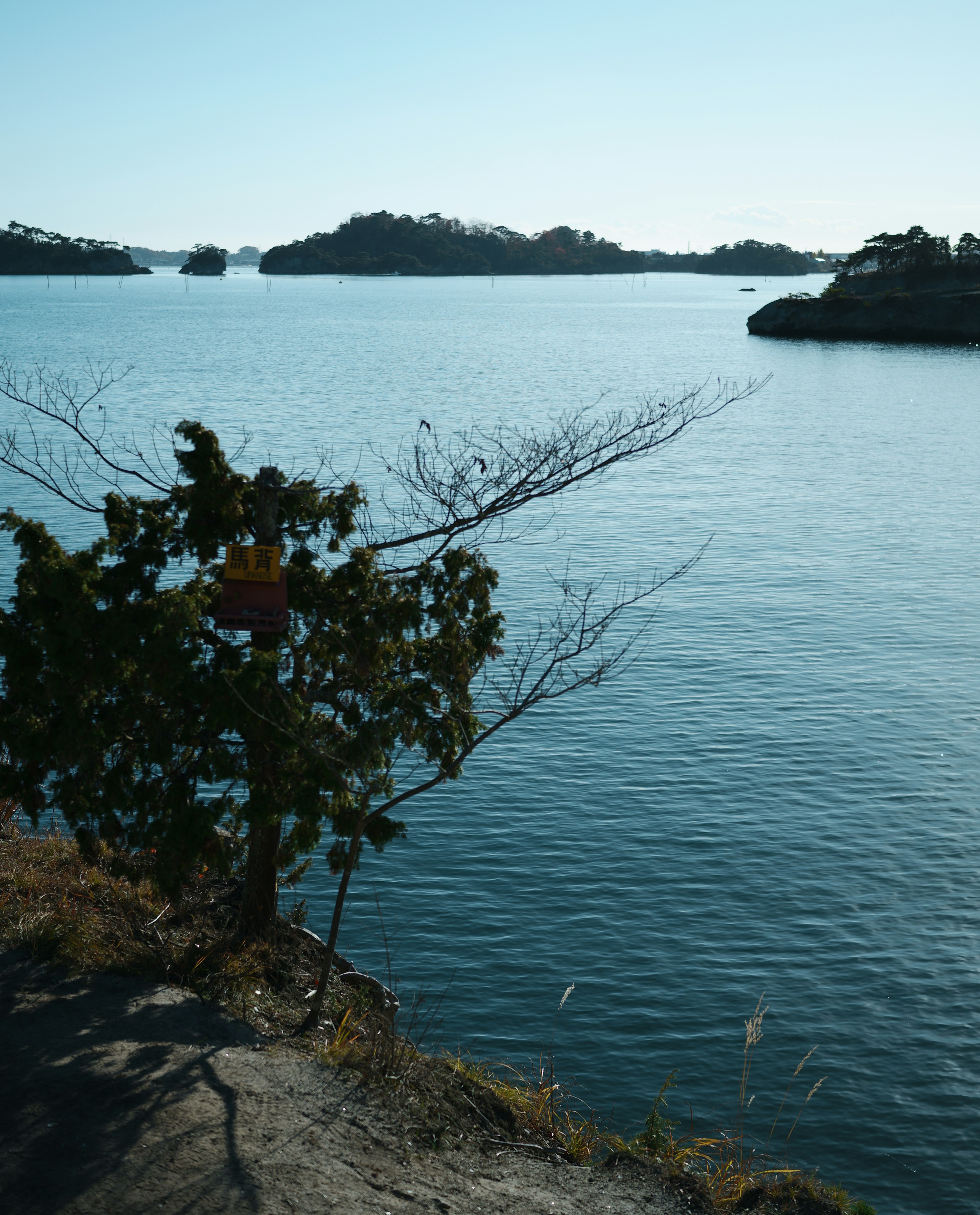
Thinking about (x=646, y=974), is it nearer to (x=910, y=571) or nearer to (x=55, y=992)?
(x=55, y=992)

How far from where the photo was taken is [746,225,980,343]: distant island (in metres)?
152

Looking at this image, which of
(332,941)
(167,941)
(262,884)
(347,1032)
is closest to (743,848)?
(347,1032)

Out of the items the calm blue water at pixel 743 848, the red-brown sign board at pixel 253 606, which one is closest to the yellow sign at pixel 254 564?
the red-brown sign board at pixel 253 606

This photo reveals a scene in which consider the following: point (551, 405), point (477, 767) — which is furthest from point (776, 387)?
point (477, 767)

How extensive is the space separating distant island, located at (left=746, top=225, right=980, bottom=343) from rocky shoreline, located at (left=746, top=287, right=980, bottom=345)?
102mm

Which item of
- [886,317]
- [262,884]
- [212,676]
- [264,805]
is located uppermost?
[886,317]

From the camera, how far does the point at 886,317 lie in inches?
6142

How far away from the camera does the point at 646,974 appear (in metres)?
19.4

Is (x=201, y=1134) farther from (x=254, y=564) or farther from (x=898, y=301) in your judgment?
(x=898, y=301)

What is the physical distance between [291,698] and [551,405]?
250ft

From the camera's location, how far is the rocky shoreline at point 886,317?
15000 cm

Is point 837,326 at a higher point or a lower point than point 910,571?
higher

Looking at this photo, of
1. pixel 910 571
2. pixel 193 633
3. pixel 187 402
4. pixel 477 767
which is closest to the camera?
pixel 193 633

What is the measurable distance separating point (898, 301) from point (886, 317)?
9.04 ft
